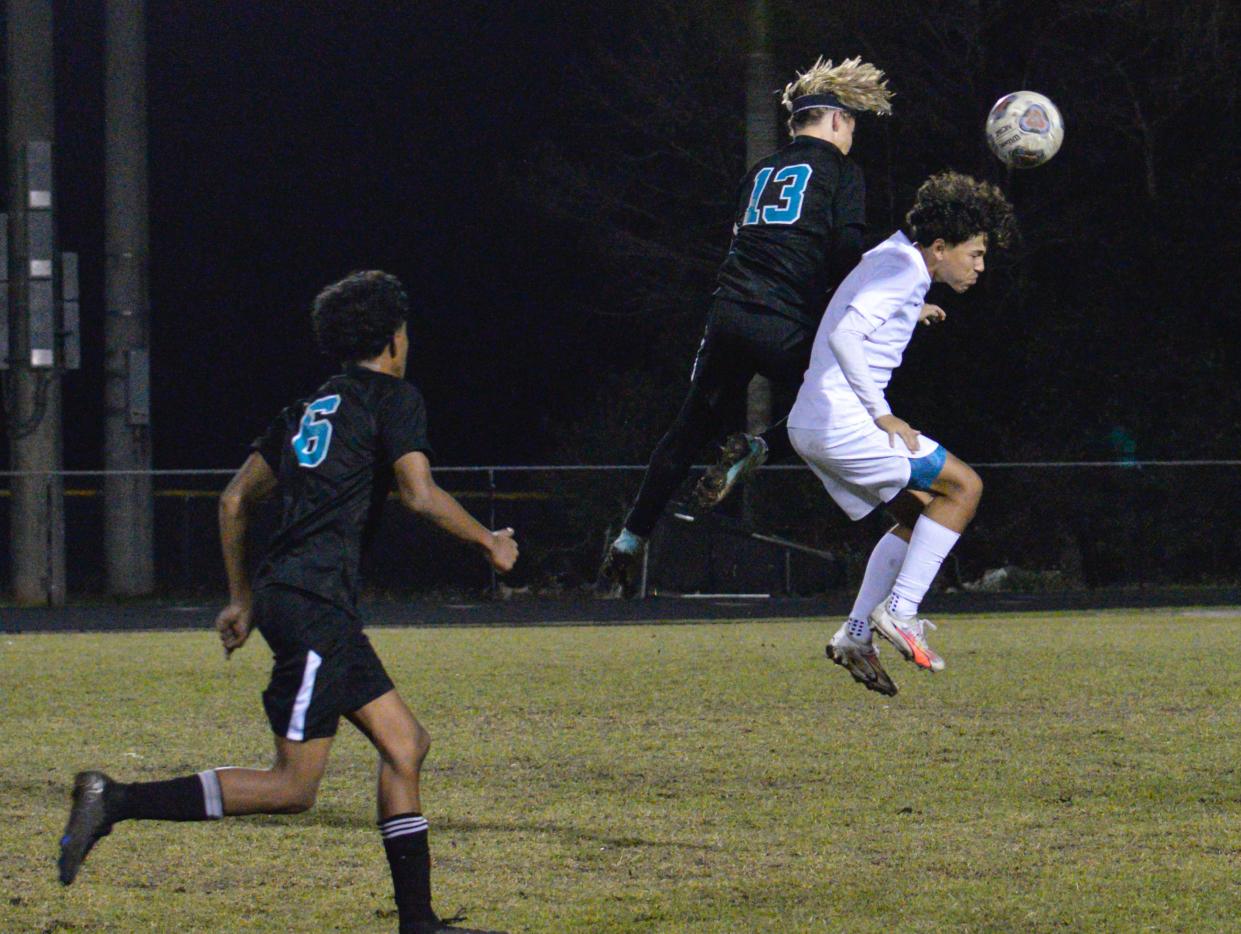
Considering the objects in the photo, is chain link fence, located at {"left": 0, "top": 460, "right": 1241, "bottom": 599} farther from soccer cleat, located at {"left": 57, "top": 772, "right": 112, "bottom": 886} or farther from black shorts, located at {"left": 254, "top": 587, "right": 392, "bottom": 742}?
black shorts, located at {"left": 254, "top": 587, "right": 392, "bottom": 742}

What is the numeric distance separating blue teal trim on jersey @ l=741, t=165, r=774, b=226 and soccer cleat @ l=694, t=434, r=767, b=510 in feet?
2.86

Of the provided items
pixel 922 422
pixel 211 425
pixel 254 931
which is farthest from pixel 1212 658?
pixel 211 425

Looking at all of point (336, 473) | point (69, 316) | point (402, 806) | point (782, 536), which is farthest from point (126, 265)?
point (402, 806)

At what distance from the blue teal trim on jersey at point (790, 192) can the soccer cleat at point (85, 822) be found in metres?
3.19

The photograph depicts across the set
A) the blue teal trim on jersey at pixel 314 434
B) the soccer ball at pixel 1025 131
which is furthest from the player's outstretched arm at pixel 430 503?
the soccer ball at pixel 1025 131

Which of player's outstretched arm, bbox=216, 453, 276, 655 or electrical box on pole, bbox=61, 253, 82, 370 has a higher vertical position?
electrical box on pole, bbox=61, 253, 82, 370

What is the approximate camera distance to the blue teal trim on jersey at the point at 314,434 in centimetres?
577

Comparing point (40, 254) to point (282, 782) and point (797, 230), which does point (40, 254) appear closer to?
point (797, 230)

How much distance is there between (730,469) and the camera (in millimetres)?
7426

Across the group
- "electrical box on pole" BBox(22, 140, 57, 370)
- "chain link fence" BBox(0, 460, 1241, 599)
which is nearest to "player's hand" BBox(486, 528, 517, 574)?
"chain link fence" BBox(0, 460, 1241, 599)

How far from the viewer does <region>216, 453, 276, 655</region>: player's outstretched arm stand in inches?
235

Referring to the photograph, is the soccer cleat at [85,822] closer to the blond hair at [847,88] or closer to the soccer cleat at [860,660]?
the soccer cleat at [860,660]

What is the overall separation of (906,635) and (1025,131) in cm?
228

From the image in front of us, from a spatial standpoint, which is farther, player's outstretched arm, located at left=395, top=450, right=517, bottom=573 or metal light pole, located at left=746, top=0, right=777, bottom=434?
metal light pole, located at left=746, top=0, right=777, bottom=434
